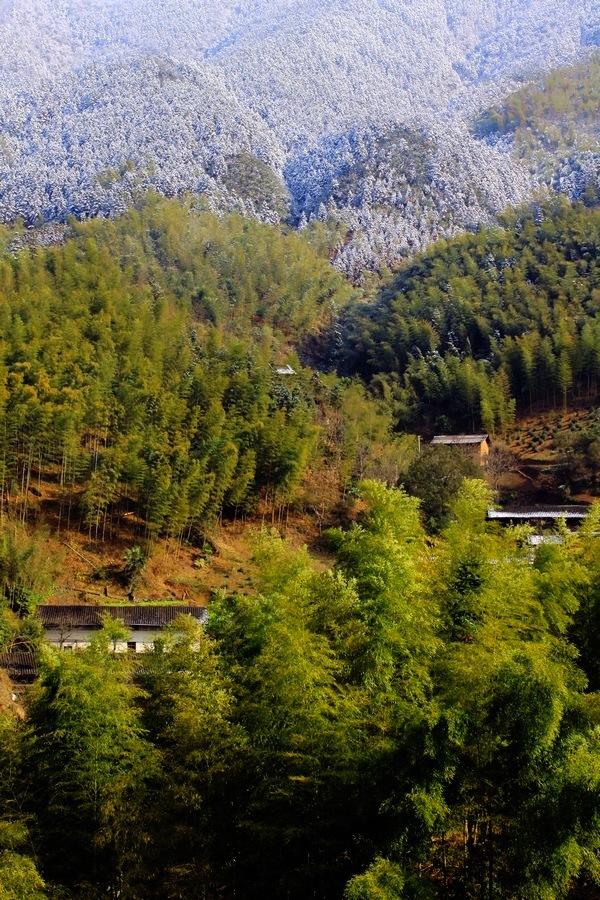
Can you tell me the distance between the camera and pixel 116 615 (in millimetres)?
28266

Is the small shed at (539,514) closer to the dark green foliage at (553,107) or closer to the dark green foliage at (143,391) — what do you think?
the dark green foliage at (143,391)

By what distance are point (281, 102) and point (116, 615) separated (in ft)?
389

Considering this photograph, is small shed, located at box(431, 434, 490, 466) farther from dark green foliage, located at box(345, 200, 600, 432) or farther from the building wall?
the building wall

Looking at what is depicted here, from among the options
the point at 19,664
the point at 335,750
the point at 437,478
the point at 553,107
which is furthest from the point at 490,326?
the point at 553,107

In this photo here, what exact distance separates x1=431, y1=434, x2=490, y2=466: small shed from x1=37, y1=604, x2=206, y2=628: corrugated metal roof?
2318cm

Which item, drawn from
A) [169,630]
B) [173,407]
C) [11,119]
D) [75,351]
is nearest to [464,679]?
[169,630]

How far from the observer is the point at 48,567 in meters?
31.8

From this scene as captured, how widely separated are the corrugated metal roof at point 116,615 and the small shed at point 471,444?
913 inches

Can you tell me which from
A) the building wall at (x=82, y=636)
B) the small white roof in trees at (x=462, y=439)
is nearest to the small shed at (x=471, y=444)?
the small white roof in trees at (x=462, y=439)

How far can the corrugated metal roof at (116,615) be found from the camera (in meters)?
28.0

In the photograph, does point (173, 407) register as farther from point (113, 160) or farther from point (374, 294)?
point (113, 160)

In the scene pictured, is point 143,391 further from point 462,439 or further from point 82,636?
point 462,439

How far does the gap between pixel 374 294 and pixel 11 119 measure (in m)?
68.2

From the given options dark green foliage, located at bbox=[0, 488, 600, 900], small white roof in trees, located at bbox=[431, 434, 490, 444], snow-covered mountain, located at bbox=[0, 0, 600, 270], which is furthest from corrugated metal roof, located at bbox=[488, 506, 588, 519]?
snow-covered mountain, located at bbox=[0, 0, 600, 270]
